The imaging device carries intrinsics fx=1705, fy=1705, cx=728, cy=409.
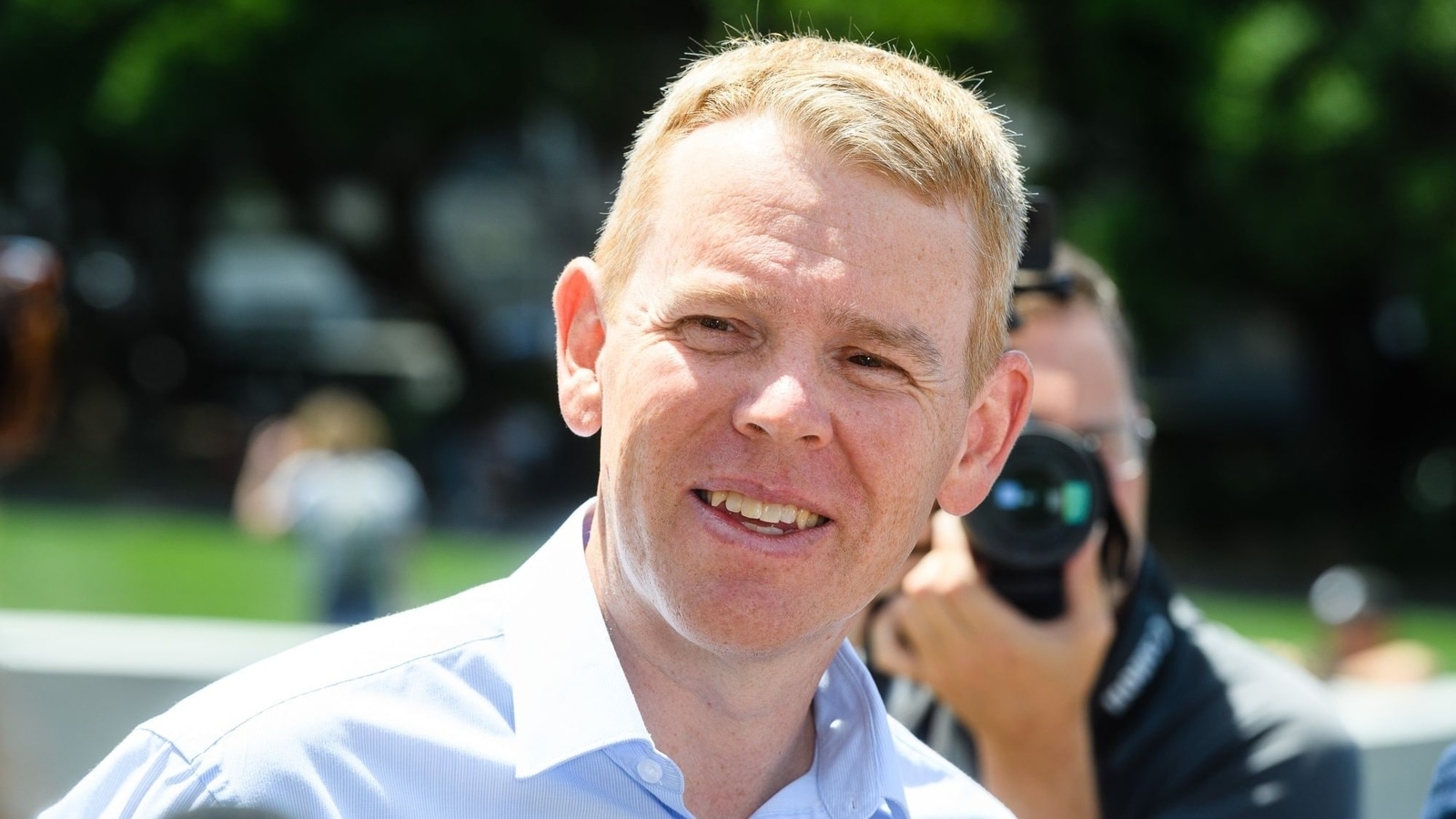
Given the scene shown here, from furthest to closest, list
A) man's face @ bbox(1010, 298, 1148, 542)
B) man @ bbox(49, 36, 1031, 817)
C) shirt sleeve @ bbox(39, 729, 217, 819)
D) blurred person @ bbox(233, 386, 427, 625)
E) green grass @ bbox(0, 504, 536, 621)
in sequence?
green grass @ bbox(0, 504, 536, 621)
blurred person @ bbox(233, 386, 427, 625)
man's face @ bbox(1010, 298, 1148, 542)
man @ bbox(49, 36, 1031, 817)
shirt sleeve @ bbox(39, 729, 217, 819)

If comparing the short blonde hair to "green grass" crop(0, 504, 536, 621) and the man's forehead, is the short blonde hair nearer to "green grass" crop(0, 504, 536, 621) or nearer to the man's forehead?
the man's forehead

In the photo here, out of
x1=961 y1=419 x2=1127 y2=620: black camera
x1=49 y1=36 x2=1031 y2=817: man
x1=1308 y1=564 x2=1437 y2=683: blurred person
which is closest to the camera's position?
x1=49 y1=36 x2=1031 y2=817: man

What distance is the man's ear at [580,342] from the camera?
180 cm

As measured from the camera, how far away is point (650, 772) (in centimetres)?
165

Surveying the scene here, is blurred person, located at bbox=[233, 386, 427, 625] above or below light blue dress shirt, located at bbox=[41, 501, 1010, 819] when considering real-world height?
above

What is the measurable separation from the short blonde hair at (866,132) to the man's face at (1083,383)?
2.49 ft

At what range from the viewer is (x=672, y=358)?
165 centimetres

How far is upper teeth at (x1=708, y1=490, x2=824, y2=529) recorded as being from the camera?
1.63m

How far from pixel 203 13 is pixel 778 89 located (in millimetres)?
21815

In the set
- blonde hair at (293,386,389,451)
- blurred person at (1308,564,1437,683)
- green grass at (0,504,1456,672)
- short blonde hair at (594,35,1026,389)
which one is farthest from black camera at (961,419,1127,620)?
green grass at (0,504,1456,672)

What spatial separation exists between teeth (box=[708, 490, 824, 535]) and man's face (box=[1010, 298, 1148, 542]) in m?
1.04

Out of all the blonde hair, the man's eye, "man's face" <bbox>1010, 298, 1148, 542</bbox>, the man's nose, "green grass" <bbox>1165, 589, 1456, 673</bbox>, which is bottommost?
the man's nose

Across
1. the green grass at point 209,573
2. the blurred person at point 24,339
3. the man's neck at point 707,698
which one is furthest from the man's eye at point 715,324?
the green grass at point 209,573

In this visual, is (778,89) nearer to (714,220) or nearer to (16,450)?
(714,220)
